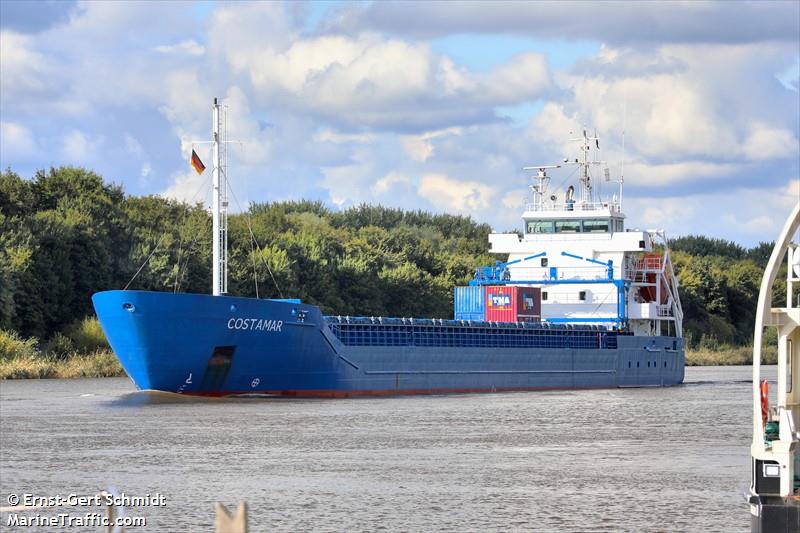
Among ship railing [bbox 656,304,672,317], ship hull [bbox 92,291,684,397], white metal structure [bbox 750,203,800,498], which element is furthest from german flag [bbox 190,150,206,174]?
white metal structure [bbox 750,203,800,498]

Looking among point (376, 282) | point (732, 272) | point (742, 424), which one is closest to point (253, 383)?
point (742, 424)

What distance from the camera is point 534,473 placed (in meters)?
24.8

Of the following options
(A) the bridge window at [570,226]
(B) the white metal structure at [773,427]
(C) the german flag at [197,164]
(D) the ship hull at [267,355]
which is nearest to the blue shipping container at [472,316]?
(D) the ship hull at [267,355]

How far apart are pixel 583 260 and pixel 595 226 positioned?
184 centimetres

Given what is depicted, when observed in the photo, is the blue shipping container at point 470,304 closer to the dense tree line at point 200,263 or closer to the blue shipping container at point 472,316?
the blue shipping container at point 472,316

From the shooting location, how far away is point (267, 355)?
131ft

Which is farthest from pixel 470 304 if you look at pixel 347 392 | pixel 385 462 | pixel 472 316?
pixel 385 462

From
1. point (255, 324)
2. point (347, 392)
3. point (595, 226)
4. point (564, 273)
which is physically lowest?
point (347, 392)

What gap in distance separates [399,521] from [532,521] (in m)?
2.02

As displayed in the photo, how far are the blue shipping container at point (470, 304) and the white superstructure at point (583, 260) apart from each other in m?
1.42

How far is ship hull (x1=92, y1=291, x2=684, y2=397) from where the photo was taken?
37688 millimetres

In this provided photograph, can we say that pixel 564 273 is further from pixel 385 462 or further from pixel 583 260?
pixel 385 462

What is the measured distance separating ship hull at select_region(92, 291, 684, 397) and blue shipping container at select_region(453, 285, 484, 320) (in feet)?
13.5

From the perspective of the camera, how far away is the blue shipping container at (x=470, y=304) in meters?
55.3
